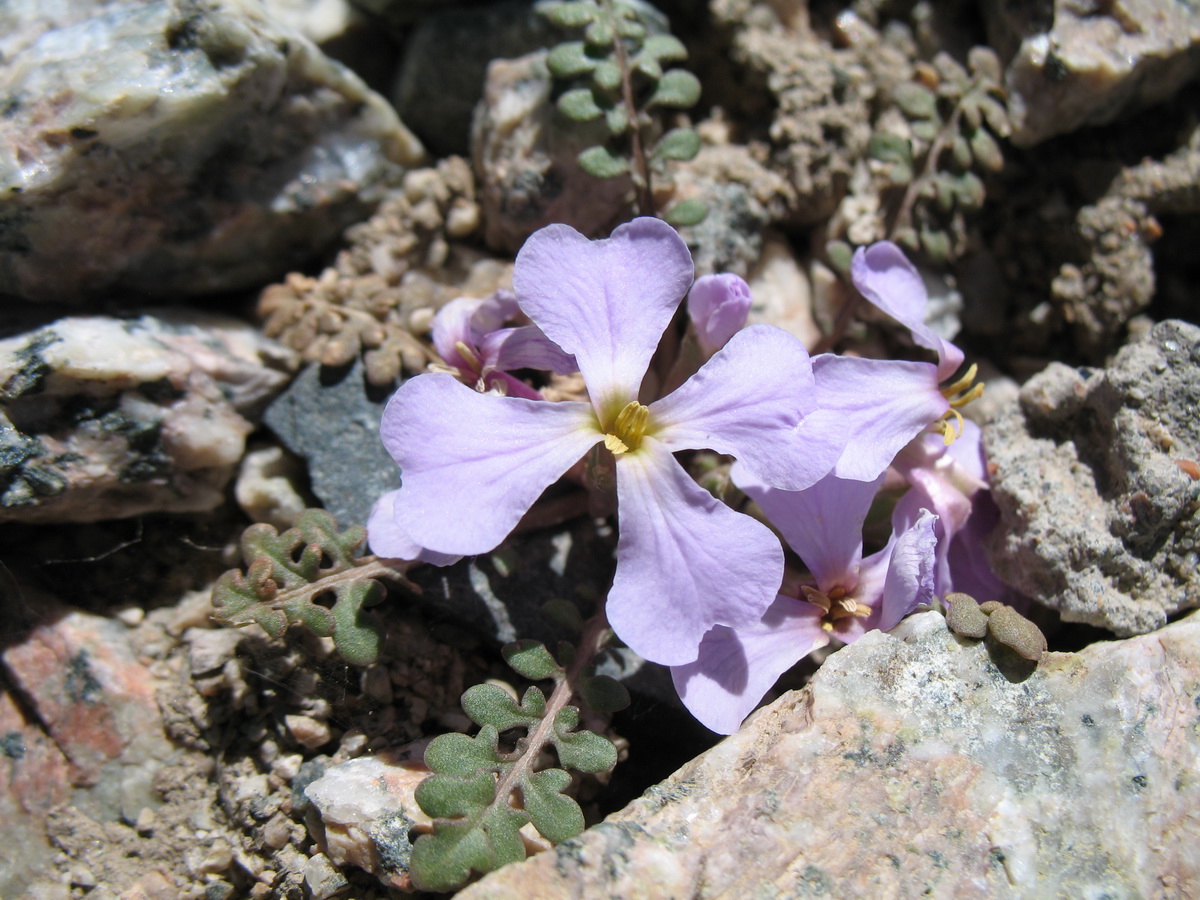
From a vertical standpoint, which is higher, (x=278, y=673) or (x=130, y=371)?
(x=130, y=371)

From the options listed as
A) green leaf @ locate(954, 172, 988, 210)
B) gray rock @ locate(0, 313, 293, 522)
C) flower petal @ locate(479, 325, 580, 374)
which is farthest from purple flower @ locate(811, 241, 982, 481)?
gray rock @ locate(0, 313, 293, 522)

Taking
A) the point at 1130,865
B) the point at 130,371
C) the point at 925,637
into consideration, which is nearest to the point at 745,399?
the point at 925,637

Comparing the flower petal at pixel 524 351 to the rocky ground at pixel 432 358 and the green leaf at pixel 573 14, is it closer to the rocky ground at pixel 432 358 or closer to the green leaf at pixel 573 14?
the rocky ground at pixel 432 358

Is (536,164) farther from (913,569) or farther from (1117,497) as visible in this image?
(1117,497)

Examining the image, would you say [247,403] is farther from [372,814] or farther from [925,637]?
[925,637]

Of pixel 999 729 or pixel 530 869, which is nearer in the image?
pixel 530 869

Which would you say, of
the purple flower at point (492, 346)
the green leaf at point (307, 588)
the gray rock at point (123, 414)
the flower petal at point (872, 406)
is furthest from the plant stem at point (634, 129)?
the green leaf at point (307, 588)

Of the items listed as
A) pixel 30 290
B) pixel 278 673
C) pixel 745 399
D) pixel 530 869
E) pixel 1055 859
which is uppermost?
pixel 745 399
